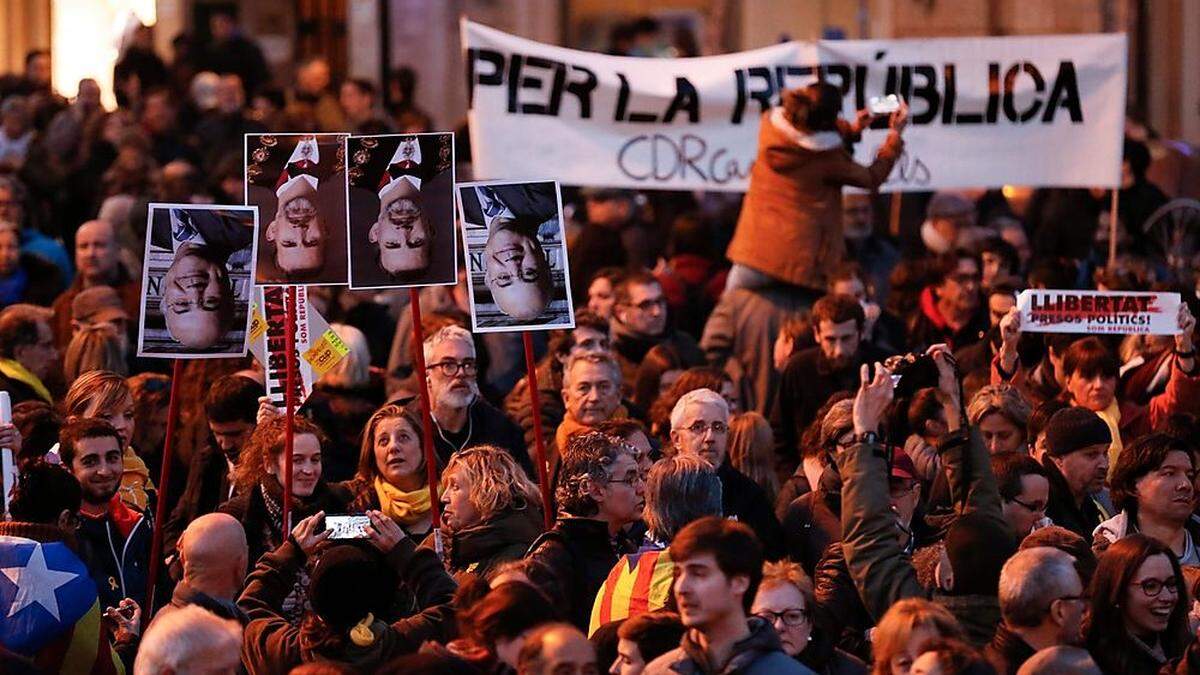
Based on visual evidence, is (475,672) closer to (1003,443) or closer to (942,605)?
(942,605)

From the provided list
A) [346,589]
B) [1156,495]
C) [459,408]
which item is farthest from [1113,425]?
[346,589]

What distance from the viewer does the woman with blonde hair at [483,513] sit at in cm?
909

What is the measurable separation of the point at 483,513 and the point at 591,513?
429 millimetres

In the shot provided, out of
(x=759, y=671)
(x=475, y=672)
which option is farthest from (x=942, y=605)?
(x=475, y=672)

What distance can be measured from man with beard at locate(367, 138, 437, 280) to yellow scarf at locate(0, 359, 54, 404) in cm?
248

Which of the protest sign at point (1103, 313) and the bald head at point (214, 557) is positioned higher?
the protest sign at point (1103, 313)

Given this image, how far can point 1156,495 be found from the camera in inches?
376

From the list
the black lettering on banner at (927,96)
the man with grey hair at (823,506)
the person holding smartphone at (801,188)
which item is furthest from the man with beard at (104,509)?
the black lettering on banner at (927,96)

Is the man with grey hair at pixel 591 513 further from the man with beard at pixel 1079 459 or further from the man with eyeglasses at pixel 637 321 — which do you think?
the man with eyeglasses at pixel 637 321

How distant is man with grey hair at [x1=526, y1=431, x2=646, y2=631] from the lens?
8.73 m

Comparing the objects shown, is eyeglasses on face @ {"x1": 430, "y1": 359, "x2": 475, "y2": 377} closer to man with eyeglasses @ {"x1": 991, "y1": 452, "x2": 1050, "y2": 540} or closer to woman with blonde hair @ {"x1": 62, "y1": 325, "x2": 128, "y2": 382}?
woman with blonde hair @ {"x1": 62, "y1": 325, "x2": 128, "y2": 382}

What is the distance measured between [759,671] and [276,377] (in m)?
3.80

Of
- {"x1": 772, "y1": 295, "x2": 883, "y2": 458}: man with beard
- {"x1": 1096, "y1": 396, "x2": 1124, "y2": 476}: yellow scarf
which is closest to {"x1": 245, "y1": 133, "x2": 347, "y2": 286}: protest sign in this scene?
{"x1": 772, "y1": 295, "x2": 883, "y2": 458}: man with beard

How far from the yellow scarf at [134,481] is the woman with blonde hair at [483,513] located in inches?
67.1
